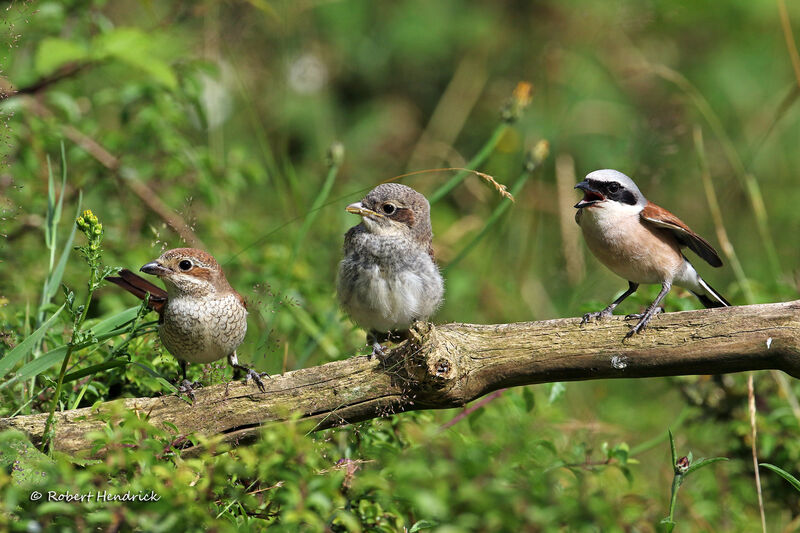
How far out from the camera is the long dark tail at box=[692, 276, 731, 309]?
4.11m

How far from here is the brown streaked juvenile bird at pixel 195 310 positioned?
3607mm

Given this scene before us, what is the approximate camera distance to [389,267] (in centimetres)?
408

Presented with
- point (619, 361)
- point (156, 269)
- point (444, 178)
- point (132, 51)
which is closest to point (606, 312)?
point (619, 361)

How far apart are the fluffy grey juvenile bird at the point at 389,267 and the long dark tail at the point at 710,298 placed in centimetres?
130

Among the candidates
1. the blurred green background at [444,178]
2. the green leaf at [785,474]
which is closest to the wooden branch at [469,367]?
the blurred green background at [444,178]

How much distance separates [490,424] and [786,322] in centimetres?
190

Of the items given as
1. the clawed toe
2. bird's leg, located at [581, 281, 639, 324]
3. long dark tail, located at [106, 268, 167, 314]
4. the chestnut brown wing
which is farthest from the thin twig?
long dark tail, located at [106, 268, 167, 314]

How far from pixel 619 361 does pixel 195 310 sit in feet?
5.92

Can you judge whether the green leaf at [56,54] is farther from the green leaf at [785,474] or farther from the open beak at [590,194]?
the green leaf at [785,474]

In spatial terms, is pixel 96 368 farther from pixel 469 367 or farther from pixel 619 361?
pixel 619 361

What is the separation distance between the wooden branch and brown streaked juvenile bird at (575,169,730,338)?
460mm

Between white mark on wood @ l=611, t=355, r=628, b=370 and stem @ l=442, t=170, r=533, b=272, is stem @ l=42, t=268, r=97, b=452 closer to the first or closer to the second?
stem @ l=442, t=170, r=533, b=272

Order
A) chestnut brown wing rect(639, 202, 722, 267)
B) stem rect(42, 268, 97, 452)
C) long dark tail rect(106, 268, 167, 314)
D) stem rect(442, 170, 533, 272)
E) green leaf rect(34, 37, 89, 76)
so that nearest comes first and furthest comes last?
stem rect(42, 268, 97, 452) < long dark tail rect(106, 268, 167, 314) < chestnut brown wing rect(639, 202, 722, 267) < stem rect(442, 170, 533, 272) < green leaf rect(34, 37, 89, 76)

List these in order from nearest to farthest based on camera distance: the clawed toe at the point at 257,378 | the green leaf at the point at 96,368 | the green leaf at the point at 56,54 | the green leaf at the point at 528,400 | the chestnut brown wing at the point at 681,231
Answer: the green leaf at the point at 96,368, the clawed toe at the point at 257,378, the chestnut brown wing at the point at 681,231, the green leaf at the point at 528,400, the green leaf at the point at 56,54
